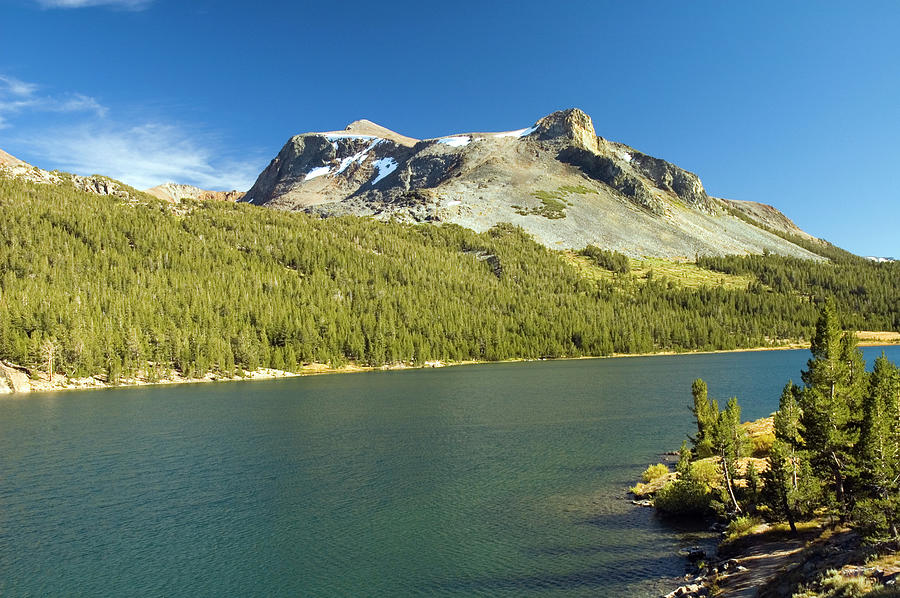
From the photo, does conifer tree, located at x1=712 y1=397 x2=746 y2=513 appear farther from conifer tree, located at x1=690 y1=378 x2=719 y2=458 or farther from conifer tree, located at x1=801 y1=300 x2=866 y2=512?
conifer tree, located at x1=690 y1=378 x2=719 y2=458

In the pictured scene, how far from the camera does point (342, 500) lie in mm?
43125

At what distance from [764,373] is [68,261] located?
22158 cm

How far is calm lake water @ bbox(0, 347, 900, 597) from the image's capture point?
30078 millimetres

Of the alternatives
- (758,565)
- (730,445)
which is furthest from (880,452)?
(730,445)

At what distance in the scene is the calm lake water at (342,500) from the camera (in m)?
30.1

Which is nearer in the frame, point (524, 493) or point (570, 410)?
point (524, 493)

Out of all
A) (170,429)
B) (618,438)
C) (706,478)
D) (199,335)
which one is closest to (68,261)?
(199,335)

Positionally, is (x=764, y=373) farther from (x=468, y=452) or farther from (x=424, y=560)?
(x=424, y=560)

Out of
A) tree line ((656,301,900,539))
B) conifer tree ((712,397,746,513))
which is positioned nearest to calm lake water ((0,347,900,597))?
conifer tree ((712,397,746,513))

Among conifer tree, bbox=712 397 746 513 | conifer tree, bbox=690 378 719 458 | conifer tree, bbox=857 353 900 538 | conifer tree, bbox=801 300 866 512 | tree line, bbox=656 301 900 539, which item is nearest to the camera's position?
conifer tree, bbox=857 353 900 538

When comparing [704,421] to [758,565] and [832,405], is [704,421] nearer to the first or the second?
[832,405]

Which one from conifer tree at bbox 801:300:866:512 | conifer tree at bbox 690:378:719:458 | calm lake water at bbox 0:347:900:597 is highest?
conifer tree at bbox 801:300:866:512

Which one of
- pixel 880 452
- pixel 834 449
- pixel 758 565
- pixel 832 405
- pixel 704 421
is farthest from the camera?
pixel 704 421

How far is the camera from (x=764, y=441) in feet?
160
